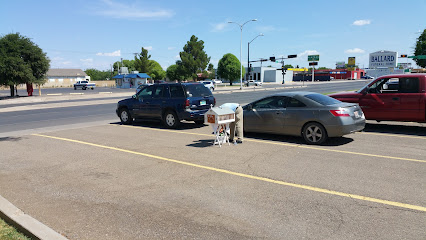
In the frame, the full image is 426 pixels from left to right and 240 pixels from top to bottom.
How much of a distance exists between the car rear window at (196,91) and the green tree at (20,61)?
2744 centimetres

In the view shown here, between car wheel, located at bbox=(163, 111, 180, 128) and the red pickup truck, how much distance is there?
6.31 metres

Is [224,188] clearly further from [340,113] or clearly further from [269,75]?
[269,75]

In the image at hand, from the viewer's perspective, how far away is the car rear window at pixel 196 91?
1228 centimetres

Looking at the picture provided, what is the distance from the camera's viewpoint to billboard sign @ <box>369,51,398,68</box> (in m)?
57.8

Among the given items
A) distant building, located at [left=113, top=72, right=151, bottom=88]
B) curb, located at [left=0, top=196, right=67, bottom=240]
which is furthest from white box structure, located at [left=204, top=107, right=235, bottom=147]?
distant building, located at [left=113, top=72, right=151, bottom=88]

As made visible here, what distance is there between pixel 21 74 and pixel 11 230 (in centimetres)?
3370

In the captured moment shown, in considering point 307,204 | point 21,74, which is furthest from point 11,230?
point 21,74

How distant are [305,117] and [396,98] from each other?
12.0ft

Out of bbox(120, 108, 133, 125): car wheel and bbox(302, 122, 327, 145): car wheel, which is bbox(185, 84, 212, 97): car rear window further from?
bbox(302, 122, 327, 145): car wheel

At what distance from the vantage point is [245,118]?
10109mm

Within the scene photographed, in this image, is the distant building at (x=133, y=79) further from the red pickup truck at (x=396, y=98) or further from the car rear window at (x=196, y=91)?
the red pickup truck at (x=396, y=98)

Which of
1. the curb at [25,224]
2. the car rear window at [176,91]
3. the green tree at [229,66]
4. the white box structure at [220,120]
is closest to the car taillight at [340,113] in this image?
the white box structure at [220,120]

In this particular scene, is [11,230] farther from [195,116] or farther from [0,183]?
[195,116]

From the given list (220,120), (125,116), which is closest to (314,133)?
(220,120)
